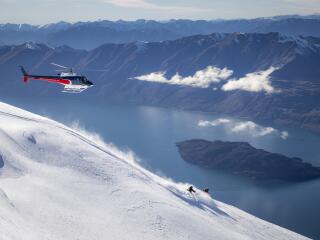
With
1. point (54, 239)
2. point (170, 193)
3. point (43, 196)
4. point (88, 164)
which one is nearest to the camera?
point (54, 239)

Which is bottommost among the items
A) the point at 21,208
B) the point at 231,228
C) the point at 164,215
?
the point at 231,228

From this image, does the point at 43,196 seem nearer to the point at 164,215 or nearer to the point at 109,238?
the point at 109,238

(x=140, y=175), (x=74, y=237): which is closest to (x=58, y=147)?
(x=140, y=175)

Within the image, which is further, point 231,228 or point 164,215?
point 231,228

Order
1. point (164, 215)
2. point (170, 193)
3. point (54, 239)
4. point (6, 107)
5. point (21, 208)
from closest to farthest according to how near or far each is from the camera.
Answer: point (54, 239)
point (21, 208)
point (164, 215)
point (170, 193)
point (6, 107)

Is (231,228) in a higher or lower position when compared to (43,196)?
lower

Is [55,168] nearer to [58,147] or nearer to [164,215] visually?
[58,147]

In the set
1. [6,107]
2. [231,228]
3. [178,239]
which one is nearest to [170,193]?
[231,228]
